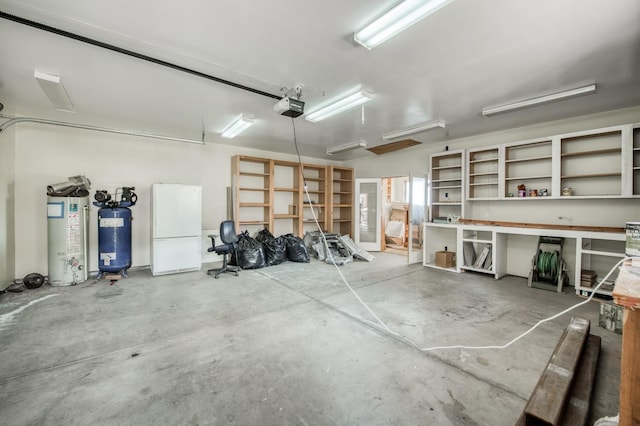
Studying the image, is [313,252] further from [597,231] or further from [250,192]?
[597,231]

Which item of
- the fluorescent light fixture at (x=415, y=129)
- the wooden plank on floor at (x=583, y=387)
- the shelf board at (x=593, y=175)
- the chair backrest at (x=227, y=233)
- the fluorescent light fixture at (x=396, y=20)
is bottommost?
the wooden plank on floor at (x=583, y=387)

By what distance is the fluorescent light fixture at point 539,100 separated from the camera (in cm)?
311

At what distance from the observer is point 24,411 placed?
5.31 ft

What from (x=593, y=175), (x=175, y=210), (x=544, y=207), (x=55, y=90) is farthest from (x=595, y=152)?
(x=55, y=90)

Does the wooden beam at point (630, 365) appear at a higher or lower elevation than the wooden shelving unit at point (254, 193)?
lower

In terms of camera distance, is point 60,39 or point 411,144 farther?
point 411,144

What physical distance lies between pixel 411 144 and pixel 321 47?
14.3 ft

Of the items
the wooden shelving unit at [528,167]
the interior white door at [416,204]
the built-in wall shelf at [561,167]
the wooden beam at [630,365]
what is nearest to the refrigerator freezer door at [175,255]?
the interior white door at [416,204]

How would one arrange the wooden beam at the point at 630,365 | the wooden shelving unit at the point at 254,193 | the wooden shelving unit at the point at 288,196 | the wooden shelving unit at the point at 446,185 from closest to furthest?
the wooden beam at the point at 630,365 < the wooden shelving unit at the point at 446,185 < the wooden shelving unit at the point at 254,193 < the wooden shelving unit at the point at 288,196

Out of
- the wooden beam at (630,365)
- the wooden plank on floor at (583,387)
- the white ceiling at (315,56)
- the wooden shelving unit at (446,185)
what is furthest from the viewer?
the wooden shelving unit at (446,185)

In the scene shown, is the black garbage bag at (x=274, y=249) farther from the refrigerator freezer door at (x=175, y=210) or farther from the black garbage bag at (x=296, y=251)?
the refrigerator freezer door at (x=175, y=210)

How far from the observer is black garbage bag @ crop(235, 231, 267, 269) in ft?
16.9

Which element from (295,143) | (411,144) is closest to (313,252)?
(295,143)

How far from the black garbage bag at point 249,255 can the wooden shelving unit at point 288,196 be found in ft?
2.56
